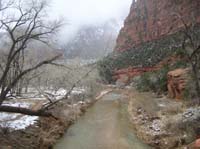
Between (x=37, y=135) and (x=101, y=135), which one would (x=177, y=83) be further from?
(x=37, y=135)

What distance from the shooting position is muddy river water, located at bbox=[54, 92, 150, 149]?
18422 millimetres

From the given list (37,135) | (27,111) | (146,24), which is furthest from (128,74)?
(27,111)

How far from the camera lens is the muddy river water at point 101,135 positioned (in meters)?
18.4

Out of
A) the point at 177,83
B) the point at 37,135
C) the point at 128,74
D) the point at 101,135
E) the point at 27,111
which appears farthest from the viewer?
the point at 128,74

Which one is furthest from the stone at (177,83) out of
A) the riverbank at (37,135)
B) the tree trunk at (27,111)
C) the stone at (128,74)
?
the stone at (128,74)

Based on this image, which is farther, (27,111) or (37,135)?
(37,135)

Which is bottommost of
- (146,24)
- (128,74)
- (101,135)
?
(101,135)

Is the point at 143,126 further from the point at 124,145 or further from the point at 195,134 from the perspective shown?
the point at 195,134

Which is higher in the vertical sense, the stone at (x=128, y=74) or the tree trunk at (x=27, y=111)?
the stone at (x=128, y=74)

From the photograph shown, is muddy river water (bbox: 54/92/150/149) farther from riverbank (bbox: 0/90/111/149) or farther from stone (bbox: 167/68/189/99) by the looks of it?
stone (bbox: 167/68/189/99)

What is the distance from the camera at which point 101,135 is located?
69.6ft

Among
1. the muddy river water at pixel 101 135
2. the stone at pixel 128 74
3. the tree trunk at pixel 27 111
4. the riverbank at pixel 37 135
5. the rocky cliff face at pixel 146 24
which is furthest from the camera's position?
the rocky cliff face at pixel 146 24

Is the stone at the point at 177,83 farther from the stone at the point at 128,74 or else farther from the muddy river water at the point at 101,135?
the stone at the point at 128,74

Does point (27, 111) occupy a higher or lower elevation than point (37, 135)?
higher
